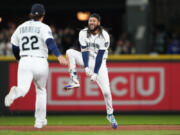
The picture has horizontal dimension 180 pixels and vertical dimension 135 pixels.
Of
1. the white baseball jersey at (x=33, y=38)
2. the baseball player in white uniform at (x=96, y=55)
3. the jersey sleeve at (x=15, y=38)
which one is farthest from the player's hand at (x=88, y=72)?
the jersey sleeve at (x=15, y=38)

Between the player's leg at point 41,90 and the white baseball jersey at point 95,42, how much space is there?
3.93 ft

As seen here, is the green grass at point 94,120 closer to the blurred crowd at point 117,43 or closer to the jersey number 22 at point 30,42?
the blurred crowd at point 117,43

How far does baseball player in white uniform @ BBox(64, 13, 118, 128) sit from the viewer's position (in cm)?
1109

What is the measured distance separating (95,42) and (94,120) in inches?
116

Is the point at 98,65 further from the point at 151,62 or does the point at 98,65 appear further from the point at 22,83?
the point at 151,62

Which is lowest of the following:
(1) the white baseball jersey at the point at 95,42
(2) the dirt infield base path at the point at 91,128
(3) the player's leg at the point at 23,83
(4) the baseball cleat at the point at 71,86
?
(2) the dirt infield base path at the point at 91,128

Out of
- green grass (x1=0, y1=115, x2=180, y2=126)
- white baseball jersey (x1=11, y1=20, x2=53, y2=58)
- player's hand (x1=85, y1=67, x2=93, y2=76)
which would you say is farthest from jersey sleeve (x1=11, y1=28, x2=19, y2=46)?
green grass (x1=0, y1=115, x2=180, y2=126)

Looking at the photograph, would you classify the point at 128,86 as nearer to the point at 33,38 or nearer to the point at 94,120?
the point at 94,120

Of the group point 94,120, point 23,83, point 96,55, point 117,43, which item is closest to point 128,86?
point 94,120

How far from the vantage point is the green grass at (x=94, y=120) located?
1303cm

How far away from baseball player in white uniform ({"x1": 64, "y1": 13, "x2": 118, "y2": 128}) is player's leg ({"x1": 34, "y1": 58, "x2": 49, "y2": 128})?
595 mm

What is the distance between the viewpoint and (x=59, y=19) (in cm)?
2420

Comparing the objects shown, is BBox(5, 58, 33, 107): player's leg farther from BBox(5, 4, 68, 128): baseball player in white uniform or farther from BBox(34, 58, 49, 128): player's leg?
BBox(34, 58, 49, 128): player's leg

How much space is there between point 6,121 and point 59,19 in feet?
→ 36.8
